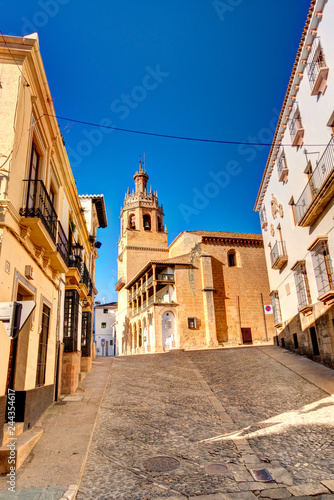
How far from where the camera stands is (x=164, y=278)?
31.3m

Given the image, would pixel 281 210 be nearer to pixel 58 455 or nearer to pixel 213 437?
pixel 213 437

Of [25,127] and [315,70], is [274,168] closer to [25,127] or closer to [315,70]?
[315,70]

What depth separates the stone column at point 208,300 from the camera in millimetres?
29703

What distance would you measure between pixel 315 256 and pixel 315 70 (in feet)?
19.4

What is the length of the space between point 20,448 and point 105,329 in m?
51.2

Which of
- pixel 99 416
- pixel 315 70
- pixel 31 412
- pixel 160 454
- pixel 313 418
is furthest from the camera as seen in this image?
pixel 315 70

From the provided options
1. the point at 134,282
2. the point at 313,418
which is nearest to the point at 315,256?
the point at 313,418

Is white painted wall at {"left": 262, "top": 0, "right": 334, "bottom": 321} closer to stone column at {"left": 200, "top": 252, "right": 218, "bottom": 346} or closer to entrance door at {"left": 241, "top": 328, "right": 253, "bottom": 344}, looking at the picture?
stone column at {"left": 200, "top": 252, "right": 218, "bottom": 346}

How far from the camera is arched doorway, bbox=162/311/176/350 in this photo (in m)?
30.3

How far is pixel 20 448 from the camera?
16.5ft

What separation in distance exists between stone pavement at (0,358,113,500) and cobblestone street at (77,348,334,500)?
0.19 metres

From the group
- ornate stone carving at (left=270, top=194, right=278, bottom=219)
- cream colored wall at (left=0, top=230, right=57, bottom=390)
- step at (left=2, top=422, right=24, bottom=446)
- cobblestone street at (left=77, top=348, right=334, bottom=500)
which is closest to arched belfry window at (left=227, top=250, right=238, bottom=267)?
ornate stone carving at (left=270, top=194, right=278, bottom=219)

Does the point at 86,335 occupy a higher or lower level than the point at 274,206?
lower

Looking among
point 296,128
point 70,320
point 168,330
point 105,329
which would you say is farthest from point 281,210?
point 105,329
